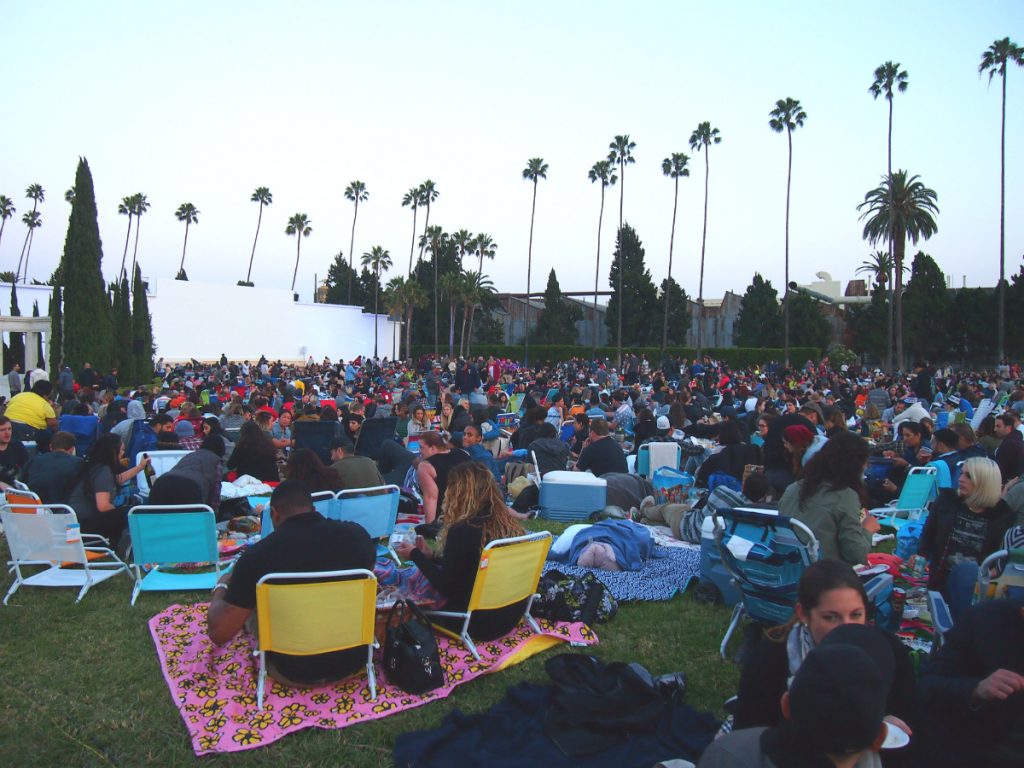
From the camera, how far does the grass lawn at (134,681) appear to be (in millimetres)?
3385

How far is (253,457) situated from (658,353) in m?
46.4

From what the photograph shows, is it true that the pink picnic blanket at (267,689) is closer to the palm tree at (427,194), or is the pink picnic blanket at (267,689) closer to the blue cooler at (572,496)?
the blue cooler at (572,496)

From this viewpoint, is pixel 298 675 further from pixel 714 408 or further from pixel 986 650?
pixel 714 408

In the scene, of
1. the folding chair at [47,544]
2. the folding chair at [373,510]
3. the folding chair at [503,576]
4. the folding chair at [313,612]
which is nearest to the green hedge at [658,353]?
the folding chair at [373,510]

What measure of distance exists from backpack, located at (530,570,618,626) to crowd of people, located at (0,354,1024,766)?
475 mm

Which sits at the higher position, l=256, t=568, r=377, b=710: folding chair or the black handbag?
l=256, t=568, r=377, b=710: folding chair

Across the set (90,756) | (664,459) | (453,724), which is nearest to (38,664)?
(90,756)

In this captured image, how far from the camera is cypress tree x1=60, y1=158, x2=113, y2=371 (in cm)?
2611

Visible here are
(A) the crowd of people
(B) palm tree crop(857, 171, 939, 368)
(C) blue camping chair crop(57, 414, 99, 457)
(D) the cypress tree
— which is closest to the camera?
(A) the crowd of people

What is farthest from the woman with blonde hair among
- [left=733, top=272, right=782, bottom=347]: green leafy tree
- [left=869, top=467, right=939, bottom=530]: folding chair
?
[left=733, top=272, right=782, bottom=347]: green leafy tree

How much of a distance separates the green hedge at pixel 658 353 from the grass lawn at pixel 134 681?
42.0 m

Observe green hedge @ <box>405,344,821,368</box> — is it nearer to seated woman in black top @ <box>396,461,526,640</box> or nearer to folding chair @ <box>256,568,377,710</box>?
seated woman in black top @ <box>396,461,526,640</box>

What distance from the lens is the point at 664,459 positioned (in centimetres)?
979

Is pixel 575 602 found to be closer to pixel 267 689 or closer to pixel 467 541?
pixel 467 541
